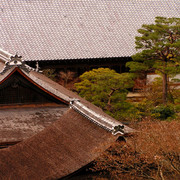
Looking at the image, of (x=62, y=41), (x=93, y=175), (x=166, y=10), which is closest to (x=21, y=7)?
(x=62, y=41)

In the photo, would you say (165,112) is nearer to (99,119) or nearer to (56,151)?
(99,119)

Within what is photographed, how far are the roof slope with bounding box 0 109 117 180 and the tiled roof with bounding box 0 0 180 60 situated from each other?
14117 millimetres

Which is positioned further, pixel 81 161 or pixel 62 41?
pixel 62 41

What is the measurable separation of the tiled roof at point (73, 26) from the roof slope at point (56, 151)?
556 inches

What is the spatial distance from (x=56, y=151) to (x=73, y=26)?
1862 cm

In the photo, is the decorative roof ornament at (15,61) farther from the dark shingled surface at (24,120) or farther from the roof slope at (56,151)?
the roof slope at (56,151)

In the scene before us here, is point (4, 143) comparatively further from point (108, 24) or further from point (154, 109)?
point (108, 24)

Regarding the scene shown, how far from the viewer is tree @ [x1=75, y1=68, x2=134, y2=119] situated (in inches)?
935

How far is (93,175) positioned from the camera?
14.0 m

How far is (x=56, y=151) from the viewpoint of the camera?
1402 centimetres

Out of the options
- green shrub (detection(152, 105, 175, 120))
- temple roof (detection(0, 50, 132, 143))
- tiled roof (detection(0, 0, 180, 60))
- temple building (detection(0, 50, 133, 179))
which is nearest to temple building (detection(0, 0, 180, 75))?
tiled roof (detection(0, 0, 180, 60))

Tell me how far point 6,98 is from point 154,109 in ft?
28.1

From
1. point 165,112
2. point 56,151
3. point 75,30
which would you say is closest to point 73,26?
point 75,30

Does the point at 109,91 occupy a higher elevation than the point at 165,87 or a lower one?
lower
